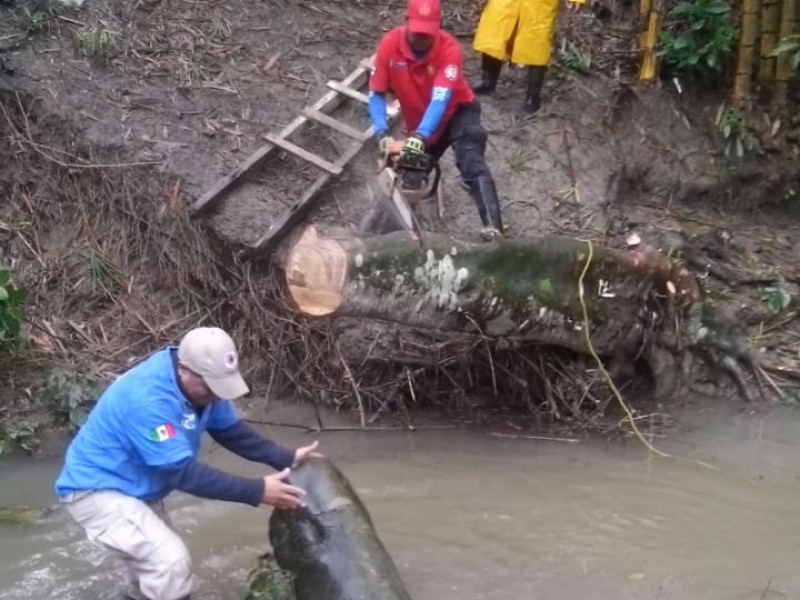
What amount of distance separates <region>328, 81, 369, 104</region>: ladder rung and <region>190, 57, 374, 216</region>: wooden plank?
0.04 meters

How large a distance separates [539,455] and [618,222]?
209cm

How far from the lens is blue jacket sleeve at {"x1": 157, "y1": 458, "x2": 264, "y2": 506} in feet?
12.3

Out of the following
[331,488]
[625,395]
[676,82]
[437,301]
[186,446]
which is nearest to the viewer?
[186,446]

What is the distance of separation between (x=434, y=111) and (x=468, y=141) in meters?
0.38

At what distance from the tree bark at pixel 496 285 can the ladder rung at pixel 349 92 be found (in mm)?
2172

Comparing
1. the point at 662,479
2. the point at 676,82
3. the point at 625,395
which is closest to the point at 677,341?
the point at 625,395

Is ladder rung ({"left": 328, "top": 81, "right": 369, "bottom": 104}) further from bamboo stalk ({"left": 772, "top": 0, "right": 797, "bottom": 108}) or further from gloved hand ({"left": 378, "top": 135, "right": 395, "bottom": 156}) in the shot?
bamboo stalk ({"left": 772, "top": 0, "right": 797, "bottom": 108})

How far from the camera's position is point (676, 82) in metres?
8.26

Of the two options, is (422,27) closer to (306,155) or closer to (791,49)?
(306,155)

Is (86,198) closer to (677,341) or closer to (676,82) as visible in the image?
(677,341)

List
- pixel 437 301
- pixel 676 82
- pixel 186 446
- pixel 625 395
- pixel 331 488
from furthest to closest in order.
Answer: pixel 676 82 < pixel 625 395 < pixel 437 301 < pixel 331 488 < pixel 186 446

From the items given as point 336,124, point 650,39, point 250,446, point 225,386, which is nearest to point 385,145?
point 336,124

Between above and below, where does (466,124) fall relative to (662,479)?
above

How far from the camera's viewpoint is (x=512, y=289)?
18.5 feet
